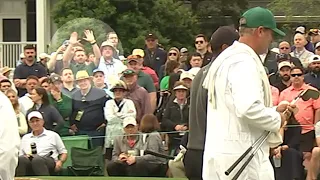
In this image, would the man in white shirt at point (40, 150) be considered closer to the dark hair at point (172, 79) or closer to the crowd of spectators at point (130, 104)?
the crowd of spectators at point (130, 104)

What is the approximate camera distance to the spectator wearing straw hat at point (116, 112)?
12992 mm

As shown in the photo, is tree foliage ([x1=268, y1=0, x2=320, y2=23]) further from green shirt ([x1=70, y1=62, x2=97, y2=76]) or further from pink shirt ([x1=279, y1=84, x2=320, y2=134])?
pink shirt ([x1=279, y1=84, x2=320, y2=134])

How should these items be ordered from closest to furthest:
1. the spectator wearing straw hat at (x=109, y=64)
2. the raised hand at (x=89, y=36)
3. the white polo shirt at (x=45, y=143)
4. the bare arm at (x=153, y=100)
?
the white polo shirt at (x=45, y=143) < the bare arm at (x=153, y=100) < the spectator wearing straw hat at (x=109, y=64) < the raised hand at (x=89, y=36)

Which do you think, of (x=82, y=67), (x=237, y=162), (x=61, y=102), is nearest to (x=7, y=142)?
(x=237, y=162)

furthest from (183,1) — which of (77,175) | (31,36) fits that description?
(77,175)

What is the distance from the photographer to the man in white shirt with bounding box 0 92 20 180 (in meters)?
6.38

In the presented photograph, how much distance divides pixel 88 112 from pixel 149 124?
3.96 feet

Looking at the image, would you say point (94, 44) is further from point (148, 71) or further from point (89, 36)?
point (148, 71)

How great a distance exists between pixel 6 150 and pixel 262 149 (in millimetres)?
1864

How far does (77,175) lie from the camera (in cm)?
1290

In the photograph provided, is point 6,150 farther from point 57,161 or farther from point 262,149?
point 57,161

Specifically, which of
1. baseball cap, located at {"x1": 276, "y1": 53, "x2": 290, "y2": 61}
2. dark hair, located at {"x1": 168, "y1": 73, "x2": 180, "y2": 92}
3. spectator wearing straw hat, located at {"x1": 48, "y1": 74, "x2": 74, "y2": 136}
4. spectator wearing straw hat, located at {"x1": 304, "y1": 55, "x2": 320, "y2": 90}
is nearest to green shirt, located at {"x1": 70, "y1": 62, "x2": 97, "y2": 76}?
spectator wearing straw hat, located at {"x1": 48, "y1": 74, "x2": 74, "y2": 136}

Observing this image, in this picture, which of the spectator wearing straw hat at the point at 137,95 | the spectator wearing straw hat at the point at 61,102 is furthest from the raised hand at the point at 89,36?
the spectator wearing straw hat at the point at 137,95

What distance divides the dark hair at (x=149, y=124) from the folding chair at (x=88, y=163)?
745 mm
